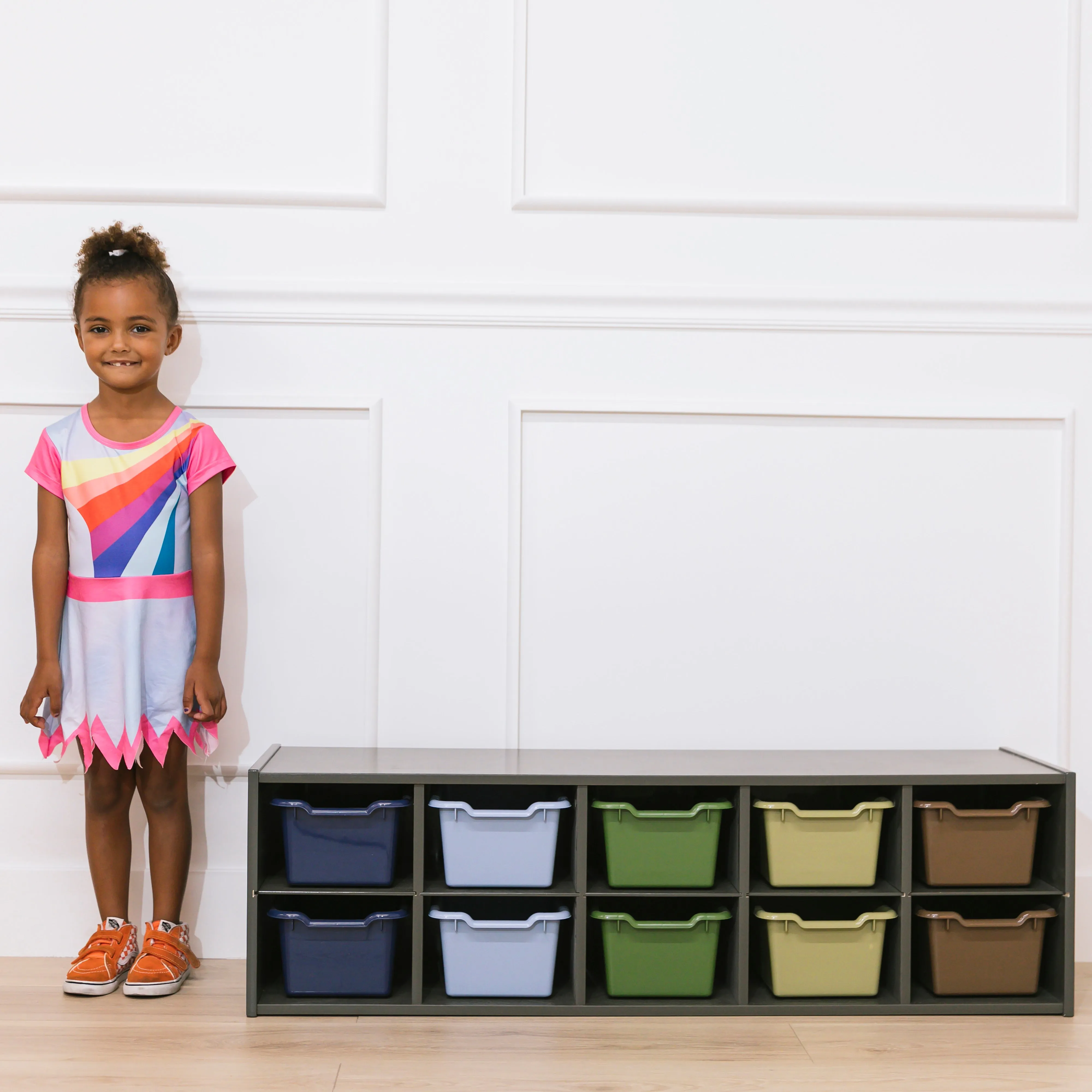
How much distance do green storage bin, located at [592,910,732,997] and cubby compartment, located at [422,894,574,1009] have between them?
0.08m

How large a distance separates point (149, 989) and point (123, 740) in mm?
462

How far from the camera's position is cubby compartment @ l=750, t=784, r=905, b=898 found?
1.86m

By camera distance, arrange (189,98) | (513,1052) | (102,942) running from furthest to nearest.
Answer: (189,98), (102,942), (513,1052)

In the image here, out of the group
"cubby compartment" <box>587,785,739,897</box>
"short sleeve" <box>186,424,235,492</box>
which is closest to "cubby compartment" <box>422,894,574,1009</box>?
"cubby compartment" <box>587,785,739,897</box>

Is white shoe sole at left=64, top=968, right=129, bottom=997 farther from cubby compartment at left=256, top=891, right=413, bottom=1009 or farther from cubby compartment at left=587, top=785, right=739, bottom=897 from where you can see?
cubby compartment at left=587, top=785, right=739, bottom=897

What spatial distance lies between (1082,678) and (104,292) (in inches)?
84.4

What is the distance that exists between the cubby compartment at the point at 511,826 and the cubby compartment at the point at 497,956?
2 cm

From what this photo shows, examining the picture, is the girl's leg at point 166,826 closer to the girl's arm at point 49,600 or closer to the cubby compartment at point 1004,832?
the girl's arm at point 49,600

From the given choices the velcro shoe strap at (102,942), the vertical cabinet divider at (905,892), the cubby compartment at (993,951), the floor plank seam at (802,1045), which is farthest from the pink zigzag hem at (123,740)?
the cubby compartment at (993,951)

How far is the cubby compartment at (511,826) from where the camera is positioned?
1834 millimetres

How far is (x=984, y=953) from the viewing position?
6.09 ft

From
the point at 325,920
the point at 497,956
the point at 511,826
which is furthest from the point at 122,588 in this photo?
the point at 497,956

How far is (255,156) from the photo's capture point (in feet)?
6.98

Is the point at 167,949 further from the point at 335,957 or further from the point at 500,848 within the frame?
the point at 500,848
